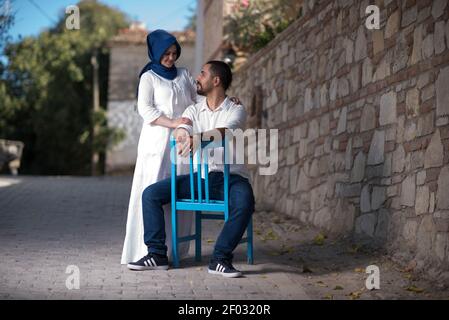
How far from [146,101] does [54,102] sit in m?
21.9

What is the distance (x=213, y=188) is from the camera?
559 cm

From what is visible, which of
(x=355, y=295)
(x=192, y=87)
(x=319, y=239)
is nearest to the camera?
(x=355, y=295)

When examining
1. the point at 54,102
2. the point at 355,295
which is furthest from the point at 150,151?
the point at 54,102

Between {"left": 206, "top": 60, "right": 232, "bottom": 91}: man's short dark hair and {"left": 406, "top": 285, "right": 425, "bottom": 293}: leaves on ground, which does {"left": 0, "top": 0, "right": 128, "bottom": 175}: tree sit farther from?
{"left": 406, "top": 285, "right": 425, "bottom": 293}: leaves on ground

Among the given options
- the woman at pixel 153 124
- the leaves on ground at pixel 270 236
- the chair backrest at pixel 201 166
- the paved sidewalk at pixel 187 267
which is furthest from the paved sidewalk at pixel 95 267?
the chair backrest at pixel 201 166

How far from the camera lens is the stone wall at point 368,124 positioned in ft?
17.3

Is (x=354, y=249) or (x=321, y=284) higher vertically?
(x=354, y=249)

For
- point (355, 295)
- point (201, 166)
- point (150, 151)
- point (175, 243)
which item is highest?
point (150, 151)

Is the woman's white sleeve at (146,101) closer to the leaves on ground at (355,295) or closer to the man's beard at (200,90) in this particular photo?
the man's beard at (200,90)

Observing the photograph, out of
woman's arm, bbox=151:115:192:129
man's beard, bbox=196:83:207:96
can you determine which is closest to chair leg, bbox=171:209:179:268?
woman's arm, bbox=151:115:192:129

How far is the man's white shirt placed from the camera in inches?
219

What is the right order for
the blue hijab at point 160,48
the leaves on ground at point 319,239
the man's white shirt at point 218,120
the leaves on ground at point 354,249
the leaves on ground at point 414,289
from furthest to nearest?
1. the leaves on ground at point 319,239
2. the leaves on ground at point 354,249
3. the blue hijab at point 160,48
4. the man's white shirt at point 218,120
5. the leaves on ground at point 414,289

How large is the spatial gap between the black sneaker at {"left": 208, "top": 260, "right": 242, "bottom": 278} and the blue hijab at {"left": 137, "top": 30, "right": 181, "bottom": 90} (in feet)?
4.60

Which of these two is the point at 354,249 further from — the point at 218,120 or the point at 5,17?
the point at 5,17
